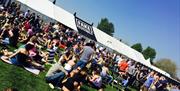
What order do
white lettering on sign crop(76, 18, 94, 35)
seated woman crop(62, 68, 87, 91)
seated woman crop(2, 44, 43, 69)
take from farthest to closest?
white lettering on sign crop(76, 18, 94, 35) < seated woman crop(2, 44, 43, 69) < seated woman crop(62, 68, 87, 91)

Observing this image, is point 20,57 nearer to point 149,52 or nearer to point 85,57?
point 85,57

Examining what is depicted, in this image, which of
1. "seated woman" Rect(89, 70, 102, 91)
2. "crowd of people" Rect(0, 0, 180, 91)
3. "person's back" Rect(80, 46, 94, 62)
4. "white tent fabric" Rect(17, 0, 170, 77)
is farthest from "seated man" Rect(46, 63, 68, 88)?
"white tent fabric" Rect(17, 0, 170, 77)

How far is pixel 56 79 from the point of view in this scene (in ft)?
44.1

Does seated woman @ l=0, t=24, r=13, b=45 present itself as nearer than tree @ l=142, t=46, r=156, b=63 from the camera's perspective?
Yes

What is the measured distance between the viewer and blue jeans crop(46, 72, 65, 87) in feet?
43.5

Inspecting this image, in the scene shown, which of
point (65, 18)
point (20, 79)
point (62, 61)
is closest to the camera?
point (20, 79)

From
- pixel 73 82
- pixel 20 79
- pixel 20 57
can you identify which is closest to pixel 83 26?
pixel 20 57

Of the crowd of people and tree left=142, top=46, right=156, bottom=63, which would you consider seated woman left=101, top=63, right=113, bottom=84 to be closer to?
the crowd of people

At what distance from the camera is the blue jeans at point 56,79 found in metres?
13.3

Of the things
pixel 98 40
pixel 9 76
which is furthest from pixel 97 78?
pixel 98 40

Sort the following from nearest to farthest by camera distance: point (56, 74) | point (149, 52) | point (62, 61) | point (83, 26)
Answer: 1. point (56, 74)
2. point (62, 61)
3. point (83, 26)
4. point (149, 52)

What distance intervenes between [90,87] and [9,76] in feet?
18.0

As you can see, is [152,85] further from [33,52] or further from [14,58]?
[14,58]

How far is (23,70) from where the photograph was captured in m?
13.6
